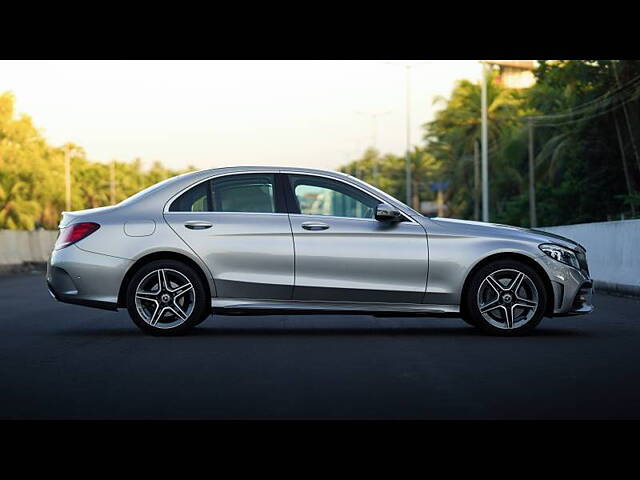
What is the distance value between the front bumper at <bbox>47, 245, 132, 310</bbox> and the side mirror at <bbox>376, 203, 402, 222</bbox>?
95.5 inches

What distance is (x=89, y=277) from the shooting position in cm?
1196

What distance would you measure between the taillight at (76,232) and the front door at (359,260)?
6.40 ft

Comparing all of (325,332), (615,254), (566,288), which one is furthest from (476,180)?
(566,288)

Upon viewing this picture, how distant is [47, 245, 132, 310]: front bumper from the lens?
39.1 ft

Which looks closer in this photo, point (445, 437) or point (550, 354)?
point (445, 437)

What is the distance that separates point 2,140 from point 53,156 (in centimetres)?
1321

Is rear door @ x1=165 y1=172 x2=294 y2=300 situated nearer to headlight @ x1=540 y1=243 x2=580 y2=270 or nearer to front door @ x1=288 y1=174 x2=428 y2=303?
front door @ x1=288 y1=174 x2=428 y2=303

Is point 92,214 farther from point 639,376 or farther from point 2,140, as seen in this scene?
point 2,140

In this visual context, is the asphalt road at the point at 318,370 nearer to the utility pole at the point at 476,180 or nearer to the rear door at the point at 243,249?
the rear door at the point at 243,249

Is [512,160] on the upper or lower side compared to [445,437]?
upper

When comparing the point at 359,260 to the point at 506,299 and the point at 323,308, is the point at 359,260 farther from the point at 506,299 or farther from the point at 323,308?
the point at 506,299
